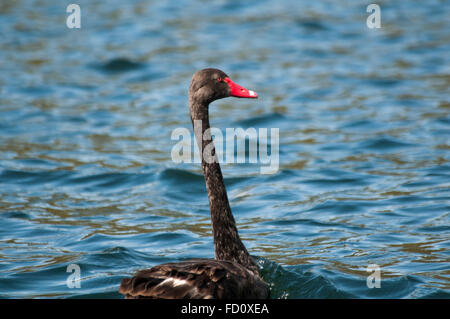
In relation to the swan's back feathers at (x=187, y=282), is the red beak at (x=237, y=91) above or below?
above

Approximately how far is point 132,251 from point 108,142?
4940mm

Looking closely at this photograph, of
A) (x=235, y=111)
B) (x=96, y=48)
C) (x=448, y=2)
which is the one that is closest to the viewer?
(x=235, y=111)

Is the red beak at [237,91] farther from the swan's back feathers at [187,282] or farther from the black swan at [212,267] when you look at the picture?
the swan's back feathers at [187,282]

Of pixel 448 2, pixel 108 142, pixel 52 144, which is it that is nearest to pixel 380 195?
pixel 108 142

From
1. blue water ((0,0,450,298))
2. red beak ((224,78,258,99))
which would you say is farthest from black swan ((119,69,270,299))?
blue water ((0,0,450,298))

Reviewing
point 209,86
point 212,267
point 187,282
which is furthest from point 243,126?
point 187,282

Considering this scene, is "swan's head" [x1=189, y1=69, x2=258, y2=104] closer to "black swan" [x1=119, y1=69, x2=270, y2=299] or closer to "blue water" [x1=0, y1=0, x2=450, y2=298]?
"black swan" [x1=119, y1=69, x2=270, y2=299]

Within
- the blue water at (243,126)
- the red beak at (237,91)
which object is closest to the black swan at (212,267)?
the red beak at (237,91)

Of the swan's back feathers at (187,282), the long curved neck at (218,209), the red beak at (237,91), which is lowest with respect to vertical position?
the swan's back feathers at (187,282)

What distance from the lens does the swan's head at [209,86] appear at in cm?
732

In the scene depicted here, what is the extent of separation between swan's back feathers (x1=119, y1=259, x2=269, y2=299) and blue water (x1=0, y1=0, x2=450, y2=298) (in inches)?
54.3
